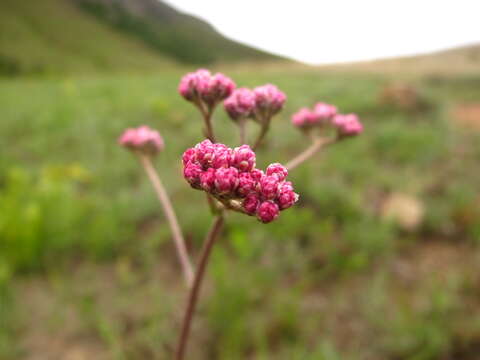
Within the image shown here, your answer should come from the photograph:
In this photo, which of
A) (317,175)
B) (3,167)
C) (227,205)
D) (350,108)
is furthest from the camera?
(350,108)

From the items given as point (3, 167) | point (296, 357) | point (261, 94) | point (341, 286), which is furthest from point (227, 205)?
point (3, 167)

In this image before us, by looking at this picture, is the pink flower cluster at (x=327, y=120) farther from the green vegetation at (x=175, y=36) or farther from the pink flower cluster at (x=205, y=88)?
the green vegetation at (x=175, y=36)

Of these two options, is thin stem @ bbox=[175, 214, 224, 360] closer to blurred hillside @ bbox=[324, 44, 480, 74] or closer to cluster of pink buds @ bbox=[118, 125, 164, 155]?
cluster of pink buds @ bbox=[118, 125, 164, 155]

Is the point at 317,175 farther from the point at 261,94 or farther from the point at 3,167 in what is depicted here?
the point at 3,167

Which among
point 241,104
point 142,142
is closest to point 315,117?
point 241,104

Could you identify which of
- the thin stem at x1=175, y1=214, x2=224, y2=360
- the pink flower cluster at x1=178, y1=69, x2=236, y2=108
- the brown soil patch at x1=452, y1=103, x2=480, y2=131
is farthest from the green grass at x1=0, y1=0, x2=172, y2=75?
the thin stem at x1=175, y1=214, x2=224, y2=360

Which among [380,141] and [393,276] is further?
[380,141]

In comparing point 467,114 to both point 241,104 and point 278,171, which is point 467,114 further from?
point 278,171

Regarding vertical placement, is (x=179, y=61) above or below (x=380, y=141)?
below
